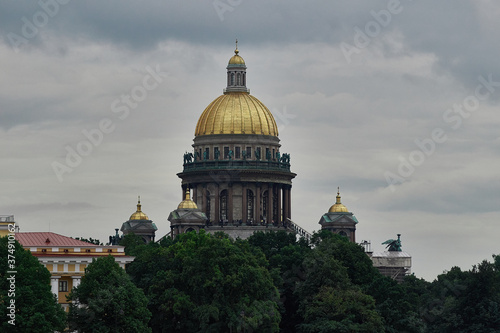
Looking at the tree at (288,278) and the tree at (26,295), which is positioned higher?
the tree at (288,278)

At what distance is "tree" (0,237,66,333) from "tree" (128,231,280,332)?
56.3ft

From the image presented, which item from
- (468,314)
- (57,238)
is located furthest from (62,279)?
(468,314)

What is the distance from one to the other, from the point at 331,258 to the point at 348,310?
9.92m

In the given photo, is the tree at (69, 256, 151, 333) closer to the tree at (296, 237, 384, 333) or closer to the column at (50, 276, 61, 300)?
the column at (50, 276, 61, 300)

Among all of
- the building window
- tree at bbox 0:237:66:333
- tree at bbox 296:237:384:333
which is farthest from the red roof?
Result: tree at bbox 296:237:384:333

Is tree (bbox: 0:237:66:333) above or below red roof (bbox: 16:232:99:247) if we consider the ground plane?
below

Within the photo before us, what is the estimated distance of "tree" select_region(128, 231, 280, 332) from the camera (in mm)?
161500

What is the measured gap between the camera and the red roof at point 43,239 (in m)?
166

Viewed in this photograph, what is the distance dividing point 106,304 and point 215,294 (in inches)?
615

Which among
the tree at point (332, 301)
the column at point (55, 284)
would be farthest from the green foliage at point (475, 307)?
the column at point (55, 284)

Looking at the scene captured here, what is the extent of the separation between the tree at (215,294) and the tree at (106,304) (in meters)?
10.0

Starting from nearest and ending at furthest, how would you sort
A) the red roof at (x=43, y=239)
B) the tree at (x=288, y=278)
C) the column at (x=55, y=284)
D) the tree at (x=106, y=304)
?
the tree at (x=106, y=304)
the column at (x=55, y=284)
the red roof at (x=43, y=239)
the tree at (x=288, y=278)

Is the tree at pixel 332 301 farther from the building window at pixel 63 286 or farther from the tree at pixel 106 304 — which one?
the building window at pixel 63 286

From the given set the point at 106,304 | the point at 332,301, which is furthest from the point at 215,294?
the point at 106,304
